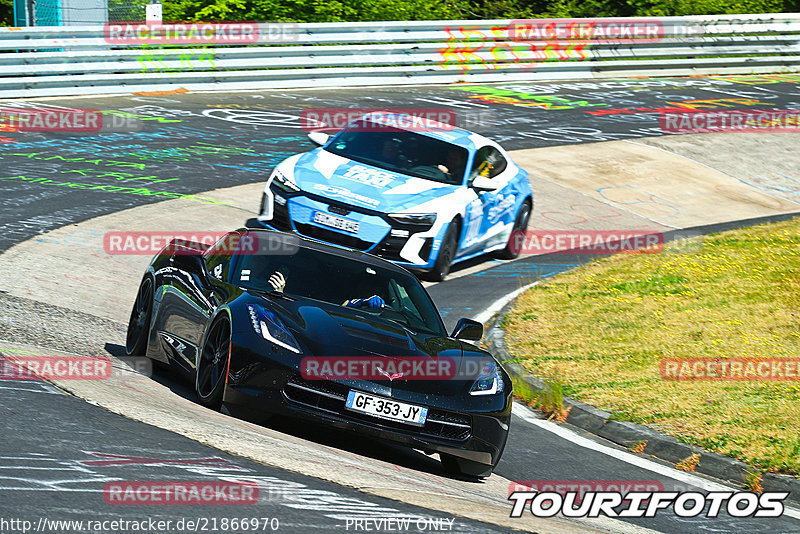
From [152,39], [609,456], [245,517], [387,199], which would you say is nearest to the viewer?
[245,517]

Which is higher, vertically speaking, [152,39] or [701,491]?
[152,39]

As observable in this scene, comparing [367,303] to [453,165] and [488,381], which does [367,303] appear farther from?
[453,165]

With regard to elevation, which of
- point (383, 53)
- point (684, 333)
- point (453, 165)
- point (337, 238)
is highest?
point (383, 53)

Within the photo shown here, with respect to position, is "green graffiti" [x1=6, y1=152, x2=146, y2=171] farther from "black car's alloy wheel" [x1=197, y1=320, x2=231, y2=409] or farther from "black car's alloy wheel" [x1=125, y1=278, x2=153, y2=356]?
"black car's alloy wheel" [x1=197, y1=320, x2=231, y2=409]

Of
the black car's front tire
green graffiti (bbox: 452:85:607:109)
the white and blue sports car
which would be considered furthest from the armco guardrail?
the black car's front tire

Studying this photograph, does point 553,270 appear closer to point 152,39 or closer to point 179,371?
point 179,371

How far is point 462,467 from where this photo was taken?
7289mm

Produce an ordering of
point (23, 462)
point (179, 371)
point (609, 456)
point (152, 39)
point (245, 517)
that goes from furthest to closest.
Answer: point (152, 39), point (609, 456), point (179, 371), point (23, 462), point (245, 517)

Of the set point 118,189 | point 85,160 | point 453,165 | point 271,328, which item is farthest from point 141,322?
point 85,160

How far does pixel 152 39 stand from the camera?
70.6 feet

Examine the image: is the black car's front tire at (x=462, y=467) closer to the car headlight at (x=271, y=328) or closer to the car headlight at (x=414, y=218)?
the car headlight at (x=271, y=328)

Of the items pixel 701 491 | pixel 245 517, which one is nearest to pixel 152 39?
pixel 701 491

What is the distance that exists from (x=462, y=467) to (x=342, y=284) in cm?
165

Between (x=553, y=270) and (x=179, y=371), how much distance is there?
8092mm
